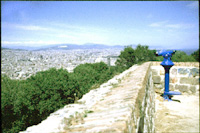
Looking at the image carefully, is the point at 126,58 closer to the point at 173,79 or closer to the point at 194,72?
the point at 173,79

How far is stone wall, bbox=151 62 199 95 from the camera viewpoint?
566 cm

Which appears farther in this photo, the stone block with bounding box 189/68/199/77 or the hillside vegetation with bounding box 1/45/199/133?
the hillside vegetation with bounding box 1/45/199/133

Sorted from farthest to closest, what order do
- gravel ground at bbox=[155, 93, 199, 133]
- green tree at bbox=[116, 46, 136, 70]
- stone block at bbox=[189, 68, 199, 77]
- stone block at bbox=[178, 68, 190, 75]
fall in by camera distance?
1. green tree at bbox=[116, 46, 136, 70]
2. stone block at bbox=[178, 68, 190, 75]
3. stone block at bbox=[189, 68, 199, 77]
4. gravel ground at bbox=[155, 93, 199, 133]

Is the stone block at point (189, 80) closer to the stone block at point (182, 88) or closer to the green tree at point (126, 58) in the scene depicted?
the stone block at point (182, 88)

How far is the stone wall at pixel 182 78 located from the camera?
5664mm

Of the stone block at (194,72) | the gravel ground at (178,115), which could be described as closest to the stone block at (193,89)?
the gravel ground at (178,115)

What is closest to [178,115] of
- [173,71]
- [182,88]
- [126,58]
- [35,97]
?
[182,88]

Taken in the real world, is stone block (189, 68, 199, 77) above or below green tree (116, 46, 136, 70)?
below

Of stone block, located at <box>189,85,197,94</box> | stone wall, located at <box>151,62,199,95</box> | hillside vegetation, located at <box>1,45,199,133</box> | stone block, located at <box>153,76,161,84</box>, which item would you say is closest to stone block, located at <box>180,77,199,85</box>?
stone wall, located at <box>151,62,199,95</box>

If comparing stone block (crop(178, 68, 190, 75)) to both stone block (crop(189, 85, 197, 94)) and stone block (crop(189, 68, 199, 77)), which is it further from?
stone block (crop(189, 85, 197, 94))

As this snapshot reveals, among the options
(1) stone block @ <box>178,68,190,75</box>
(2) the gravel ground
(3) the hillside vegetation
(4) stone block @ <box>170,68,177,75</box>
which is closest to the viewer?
(2) the gravel ground

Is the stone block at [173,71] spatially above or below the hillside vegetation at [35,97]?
above

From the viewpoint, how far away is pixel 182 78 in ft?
19.1

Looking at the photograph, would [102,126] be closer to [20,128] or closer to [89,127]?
[89,127]
